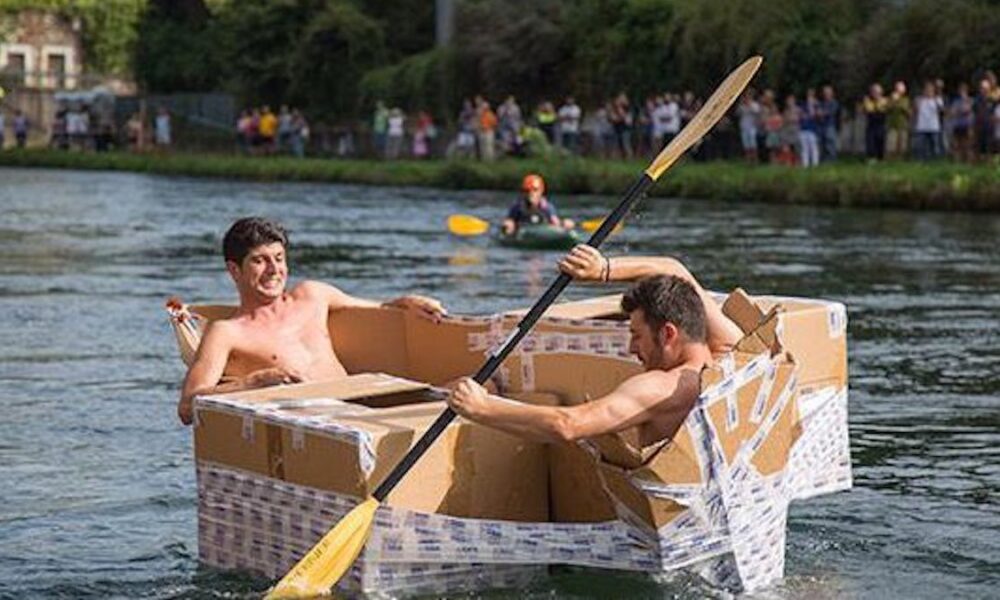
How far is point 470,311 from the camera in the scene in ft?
60.1

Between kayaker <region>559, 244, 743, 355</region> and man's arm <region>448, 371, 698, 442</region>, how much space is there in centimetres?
56

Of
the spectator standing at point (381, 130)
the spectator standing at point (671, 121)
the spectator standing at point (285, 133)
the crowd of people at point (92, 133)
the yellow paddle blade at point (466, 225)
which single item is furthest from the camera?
the crowd of people at point (92, 133)

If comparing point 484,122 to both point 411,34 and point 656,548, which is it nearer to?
point 411,34

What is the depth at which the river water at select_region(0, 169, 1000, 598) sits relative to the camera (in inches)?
352

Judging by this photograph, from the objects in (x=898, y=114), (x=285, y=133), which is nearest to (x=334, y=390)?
(x=898, y=114)

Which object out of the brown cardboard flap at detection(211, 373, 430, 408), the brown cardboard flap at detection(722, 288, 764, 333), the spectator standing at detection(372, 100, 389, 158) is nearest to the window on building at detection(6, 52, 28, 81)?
the spectator standing at detection(372, 100, 389, 158)

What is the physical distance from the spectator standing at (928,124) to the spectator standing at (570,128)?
A: 11.8m

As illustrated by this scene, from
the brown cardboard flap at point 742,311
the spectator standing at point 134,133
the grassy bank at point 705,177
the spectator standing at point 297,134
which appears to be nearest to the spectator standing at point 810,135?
the grassy bank at point 705,177

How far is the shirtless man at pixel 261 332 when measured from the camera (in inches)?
353

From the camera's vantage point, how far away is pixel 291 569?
305 inches

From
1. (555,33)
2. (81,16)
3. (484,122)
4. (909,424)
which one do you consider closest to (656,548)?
A: (909,424)

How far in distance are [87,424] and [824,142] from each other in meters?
28.4

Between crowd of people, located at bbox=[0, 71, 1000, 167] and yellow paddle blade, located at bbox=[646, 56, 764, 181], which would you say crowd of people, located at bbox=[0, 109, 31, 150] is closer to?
crowd of people, located at bbox=[0, 71, 1000, 167]

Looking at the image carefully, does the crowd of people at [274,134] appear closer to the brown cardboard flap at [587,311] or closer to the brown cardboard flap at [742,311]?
the brown cardboard flap at [587,311]
